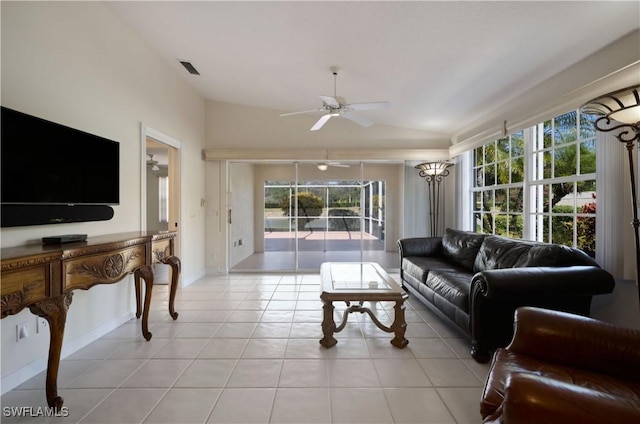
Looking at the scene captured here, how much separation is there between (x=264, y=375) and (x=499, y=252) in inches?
99.7

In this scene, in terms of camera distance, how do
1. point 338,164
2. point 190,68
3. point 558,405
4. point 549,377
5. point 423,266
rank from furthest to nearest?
point 338,164
point 190,68
point 423,266
point 549,377
point 558,405

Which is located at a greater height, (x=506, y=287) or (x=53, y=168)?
(x=53, y=168)

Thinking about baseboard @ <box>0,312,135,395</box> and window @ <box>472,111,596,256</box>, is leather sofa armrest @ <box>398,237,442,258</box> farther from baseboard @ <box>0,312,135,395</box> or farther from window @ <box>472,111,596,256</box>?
baseboard @ <box>0,312,135,395</box>

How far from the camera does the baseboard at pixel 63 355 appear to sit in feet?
6.20

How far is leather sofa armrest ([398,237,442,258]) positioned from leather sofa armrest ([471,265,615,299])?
2032 millimetres

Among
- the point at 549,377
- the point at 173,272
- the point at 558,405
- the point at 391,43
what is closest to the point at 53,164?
the point at 173,272

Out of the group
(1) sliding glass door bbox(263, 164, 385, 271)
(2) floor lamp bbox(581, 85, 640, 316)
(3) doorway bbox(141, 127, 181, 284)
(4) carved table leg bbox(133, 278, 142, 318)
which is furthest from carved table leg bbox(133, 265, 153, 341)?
(2) floor lamp bbox(581, 85, 640, 316)

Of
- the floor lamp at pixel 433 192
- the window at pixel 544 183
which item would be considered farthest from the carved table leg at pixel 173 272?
the window at pixel 544 183

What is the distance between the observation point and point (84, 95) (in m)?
2.53

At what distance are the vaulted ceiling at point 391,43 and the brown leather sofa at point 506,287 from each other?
173 cm

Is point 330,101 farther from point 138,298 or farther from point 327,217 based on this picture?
point 327,217

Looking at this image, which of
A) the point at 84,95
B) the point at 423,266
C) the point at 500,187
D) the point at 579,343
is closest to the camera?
the point at 579,343

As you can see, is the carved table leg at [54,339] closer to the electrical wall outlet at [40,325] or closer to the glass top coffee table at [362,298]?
the electrical wall outlet at [40,325]

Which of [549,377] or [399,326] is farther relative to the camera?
[399,326]
